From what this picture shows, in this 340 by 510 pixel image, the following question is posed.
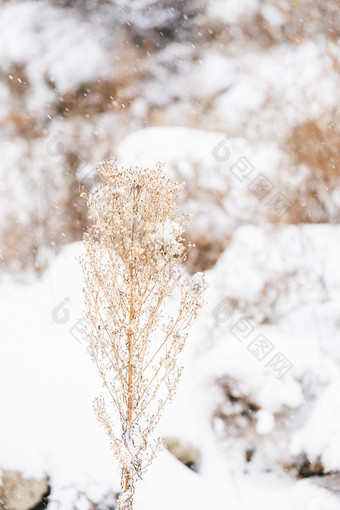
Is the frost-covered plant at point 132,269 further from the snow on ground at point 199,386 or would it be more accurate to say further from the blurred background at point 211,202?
the blurred background at point 211,202

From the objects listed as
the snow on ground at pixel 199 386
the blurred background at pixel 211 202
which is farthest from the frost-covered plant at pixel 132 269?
the blurred background at pixel 211 202

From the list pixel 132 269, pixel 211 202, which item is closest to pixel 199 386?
pixel 211 202

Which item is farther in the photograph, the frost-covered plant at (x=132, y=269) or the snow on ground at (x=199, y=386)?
the snow on ground at (x=199, y=386)

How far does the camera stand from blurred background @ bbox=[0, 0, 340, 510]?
18.3 feet

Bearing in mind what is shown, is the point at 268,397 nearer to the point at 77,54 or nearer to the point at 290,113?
the point at 290,113

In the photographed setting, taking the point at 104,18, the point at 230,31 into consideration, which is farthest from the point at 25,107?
the point at 230,31

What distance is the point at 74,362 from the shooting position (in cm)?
563

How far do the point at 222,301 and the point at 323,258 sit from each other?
1.60 m

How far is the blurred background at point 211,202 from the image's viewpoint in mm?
5586

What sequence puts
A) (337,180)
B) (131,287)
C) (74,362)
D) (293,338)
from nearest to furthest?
(131,287), (74,362), (293,338), (337,180)

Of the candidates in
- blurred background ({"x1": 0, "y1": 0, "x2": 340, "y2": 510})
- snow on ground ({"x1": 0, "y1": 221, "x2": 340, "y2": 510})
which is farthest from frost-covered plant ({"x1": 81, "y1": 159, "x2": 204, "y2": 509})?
blurred background ({"x1": 0, "y1": 0, "x2": 340, "y2": 510})

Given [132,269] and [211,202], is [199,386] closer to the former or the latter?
[211,202]

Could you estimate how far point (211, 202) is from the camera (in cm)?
632

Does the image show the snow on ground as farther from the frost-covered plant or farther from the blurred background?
the frost-covered plant
